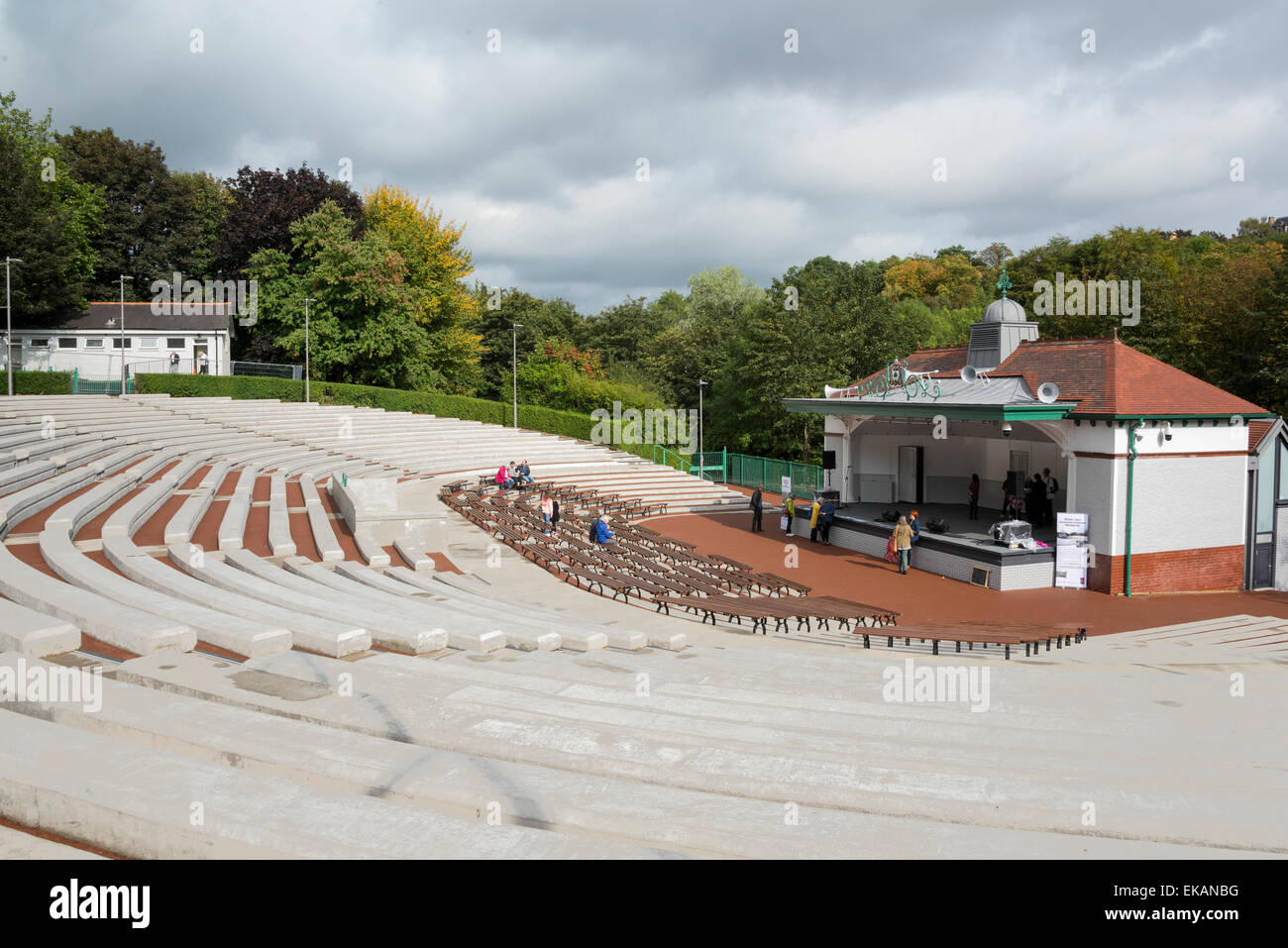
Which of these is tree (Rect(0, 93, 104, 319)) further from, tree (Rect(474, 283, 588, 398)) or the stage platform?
the stage platform

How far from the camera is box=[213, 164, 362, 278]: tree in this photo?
1946 inches

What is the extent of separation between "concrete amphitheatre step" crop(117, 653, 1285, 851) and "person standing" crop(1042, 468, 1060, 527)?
759 inches

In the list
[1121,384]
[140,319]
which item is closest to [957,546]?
[1121,384]

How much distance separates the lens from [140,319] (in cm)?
4456

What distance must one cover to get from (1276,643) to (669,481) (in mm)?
24142

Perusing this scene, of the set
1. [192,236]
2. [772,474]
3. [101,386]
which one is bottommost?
[772,474]

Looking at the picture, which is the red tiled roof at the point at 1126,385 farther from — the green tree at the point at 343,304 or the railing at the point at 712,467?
the green tree at the point at 343,304

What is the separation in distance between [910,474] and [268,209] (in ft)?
130

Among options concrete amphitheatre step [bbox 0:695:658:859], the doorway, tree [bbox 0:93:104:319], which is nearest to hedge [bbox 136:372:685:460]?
tree [bbox 0:93:104:319]

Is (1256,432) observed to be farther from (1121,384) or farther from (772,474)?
(772,474)

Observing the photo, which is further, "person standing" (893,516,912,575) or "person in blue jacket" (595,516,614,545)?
"person standing" (893,516,912,575)

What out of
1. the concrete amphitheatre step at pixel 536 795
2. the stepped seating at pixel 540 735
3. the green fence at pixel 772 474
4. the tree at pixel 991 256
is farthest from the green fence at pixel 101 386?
the tree at pixel 991 256

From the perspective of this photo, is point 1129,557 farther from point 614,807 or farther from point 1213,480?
point 614,807
